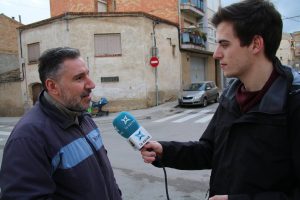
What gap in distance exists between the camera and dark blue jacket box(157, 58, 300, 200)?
162cm

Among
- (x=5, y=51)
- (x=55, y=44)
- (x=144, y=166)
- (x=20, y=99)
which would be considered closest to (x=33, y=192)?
(x=144, y=166)

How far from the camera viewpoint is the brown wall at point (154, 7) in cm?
2552

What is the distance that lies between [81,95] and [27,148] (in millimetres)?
571

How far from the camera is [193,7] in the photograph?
89.6ft

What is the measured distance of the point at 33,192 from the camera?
1.81m

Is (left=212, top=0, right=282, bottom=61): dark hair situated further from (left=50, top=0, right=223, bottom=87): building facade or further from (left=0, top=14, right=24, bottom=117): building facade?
(left=0, top=14, right=24, bottom=117): building facade

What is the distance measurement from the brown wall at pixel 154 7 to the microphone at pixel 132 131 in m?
24.2

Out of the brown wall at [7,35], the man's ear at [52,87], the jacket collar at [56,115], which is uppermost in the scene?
the brown wall at [7,35]

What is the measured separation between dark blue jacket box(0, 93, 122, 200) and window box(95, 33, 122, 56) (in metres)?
18.4

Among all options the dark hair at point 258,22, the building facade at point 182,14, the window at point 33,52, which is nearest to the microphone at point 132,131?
the dark hair at point 258,22

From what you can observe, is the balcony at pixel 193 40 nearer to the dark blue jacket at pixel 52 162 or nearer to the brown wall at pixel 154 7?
the brown wall at pixel 154 7

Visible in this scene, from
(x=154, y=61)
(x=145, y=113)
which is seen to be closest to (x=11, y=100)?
(x=154, y=61)

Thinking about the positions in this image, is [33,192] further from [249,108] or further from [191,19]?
[191,19]

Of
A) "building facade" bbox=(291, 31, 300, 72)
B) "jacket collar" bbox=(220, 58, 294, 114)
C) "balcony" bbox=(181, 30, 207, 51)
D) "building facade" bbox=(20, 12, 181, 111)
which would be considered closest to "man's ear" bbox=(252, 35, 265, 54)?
"jacket collar" bbox=(220, 58, 294, 114)
